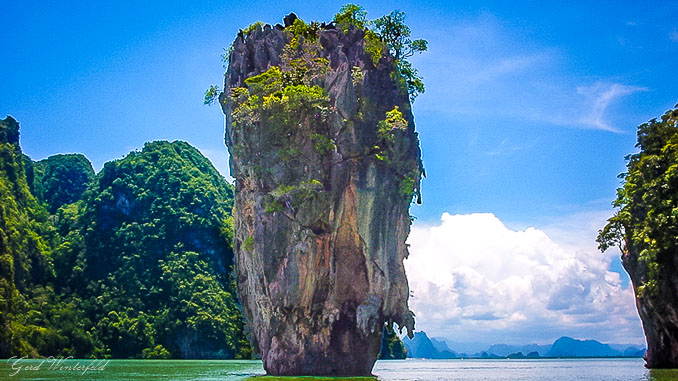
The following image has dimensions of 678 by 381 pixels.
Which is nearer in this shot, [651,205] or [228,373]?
[651,205]

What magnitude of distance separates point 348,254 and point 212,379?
7.37 meters

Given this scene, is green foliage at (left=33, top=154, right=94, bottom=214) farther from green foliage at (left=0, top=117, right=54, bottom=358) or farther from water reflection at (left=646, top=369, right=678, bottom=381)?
water reflection at (left=646, top=369, right=678, bottom=381)

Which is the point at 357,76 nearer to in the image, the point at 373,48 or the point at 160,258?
the point at 373,48

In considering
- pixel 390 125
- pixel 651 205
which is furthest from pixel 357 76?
pixel 651 205

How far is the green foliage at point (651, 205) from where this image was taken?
27609 millimetres

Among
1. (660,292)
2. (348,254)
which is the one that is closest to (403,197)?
(348,254)

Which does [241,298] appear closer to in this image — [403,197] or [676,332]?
[403,197]

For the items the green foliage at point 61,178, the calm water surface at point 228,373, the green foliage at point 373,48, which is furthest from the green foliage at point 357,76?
the green foliage at point 61,178

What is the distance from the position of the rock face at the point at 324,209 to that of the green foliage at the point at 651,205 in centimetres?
1067

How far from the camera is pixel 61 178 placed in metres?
90.2

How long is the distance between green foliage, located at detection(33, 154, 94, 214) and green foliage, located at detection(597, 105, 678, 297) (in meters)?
75.0

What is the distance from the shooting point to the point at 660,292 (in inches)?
1141

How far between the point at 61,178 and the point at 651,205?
80802 mm

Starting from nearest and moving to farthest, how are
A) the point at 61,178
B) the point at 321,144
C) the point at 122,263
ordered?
the point at 321,144 → the point at 122,263 → the point at 61,178
